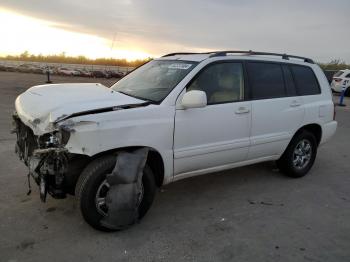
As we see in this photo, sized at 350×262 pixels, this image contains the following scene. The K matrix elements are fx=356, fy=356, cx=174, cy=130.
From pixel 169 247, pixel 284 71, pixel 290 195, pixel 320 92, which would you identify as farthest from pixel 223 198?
pixel 320 92

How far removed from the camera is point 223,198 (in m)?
4.70

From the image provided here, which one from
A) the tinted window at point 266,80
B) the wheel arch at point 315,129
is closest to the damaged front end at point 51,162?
the tinted window at point 266,80

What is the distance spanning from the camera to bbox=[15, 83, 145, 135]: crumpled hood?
11.1ft

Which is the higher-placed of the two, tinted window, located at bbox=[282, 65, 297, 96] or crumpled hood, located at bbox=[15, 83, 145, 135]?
tinted window, located at bbox=[282, 65, 297, 96]

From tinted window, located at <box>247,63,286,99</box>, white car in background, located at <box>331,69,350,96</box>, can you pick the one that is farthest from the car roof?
white car in background, located at <box>331,69,350,96</box>

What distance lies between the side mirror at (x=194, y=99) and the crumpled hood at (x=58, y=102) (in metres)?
0.51

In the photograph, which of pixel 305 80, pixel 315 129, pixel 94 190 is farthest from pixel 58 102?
pixel 315 129

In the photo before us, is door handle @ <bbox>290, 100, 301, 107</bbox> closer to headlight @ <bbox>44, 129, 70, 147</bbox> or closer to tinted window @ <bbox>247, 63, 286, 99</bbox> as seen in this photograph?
tinted window @ <bbox>247, 63, 286, 99</bbox>

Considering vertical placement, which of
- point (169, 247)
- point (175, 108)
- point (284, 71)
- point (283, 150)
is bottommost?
point (169, 247)

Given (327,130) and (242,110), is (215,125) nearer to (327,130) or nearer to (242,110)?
(242,110)

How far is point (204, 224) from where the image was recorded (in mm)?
3932

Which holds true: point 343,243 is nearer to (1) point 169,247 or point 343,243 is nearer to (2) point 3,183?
(1) point 169,247

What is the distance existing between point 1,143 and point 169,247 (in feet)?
14.3

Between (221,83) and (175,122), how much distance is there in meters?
0.92
